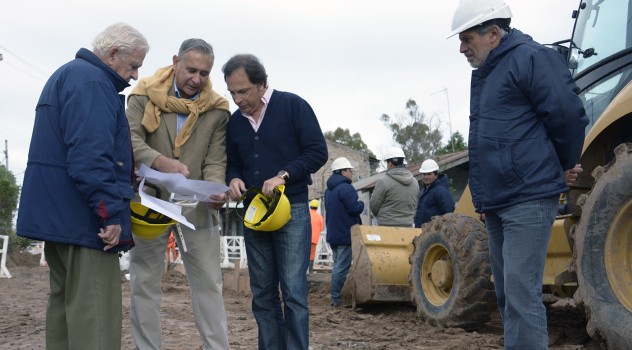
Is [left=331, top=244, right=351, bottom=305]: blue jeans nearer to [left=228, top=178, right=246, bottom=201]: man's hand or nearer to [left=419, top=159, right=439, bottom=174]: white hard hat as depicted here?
[left=419, top=159, right=439, bottom=174]: white hard hat

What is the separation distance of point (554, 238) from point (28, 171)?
11.8ft

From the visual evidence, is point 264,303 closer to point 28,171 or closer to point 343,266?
point 28,171

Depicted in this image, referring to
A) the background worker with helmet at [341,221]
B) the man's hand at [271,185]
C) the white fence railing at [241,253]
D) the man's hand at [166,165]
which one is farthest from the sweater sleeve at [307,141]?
the white fence railing at [241,253]

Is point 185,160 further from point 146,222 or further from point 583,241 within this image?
point 583,241

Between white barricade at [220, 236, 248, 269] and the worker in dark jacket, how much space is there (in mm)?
15614

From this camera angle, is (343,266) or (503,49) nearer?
(503,49)

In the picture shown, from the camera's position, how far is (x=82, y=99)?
354 cm

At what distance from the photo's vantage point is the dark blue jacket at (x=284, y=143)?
4.59 m

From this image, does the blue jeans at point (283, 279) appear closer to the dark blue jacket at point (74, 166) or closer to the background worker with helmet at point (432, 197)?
the dark blue jacket at point (74, 166)

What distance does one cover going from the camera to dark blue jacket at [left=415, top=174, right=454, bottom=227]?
9148 millimetres

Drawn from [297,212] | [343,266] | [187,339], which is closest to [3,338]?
[187,339]

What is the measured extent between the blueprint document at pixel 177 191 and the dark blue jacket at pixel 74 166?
42cm

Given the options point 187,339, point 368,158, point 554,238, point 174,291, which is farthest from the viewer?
point 368,158

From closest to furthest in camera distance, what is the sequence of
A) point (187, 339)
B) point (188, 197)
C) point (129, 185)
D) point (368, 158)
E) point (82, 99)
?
point (82, 99) < point (129, 185) < point (188, 197) < point (187, 339) < point (368, 158)
